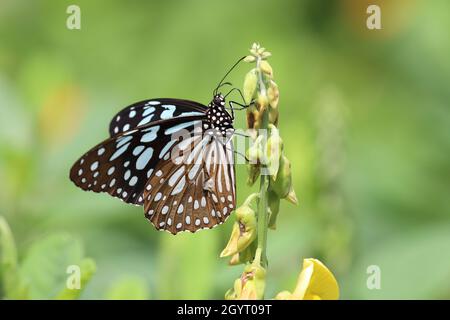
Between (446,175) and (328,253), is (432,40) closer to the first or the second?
(446,175)

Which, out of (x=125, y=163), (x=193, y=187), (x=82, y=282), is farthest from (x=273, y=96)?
(x=125, y=163)

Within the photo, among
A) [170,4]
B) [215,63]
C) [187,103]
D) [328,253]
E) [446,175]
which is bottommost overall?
[328,253]

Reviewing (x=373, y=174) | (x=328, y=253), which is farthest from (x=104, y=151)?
(x=373, y=174)

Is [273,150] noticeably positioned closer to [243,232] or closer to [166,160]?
[243,232]

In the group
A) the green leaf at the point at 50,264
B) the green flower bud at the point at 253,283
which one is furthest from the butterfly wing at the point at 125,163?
the green flower bud at the point at 253,283

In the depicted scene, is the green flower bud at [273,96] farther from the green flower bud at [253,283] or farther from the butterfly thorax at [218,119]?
the butterfly thorax at [218,119]

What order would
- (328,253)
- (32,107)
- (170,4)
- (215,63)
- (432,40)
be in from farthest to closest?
1. (170,4)
2. (215,63)
3. (432,40)
4. (32,107)
5. (328,253)

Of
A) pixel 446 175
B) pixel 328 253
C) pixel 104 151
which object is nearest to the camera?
pixel 104 151
